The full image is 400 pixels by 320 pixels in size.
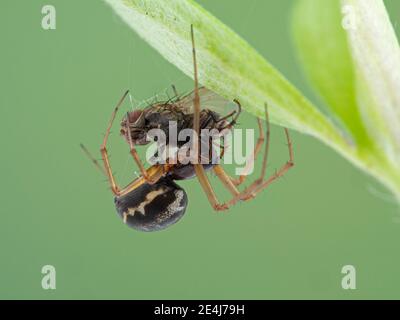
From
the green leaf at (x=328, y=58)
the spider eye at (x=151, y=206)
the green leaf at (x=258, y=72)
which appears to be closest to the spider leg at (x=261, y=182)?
the spider eye at (x=151, y=206)

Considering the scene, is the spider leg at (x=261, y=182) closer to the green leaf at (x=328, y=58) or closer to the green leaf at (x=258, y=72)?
the green leaf at (x=258, y=72)

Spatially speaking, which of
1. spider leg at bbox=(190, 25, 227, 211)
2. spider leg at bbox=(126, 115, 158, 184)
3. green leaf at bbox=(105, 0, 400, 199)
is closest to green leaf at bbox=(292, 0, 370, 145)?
green leaf at bbox=(105, 0, 400, 199)

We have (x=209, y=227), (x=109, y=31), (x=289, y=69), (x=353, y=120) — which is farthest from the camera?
(x=209, y=227)

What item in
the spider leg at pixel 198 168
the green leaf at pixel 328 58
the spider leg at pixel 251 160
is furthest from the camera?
Answer: the spider leg at pixel 251 160

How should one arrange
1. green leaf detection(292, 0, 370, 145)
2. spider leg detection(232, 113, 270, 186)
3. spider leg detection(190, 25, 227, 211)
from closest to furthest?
green leaf detection(292, 0, 370, 145) < spider leg detection(190, 25, 227, 211) < spider leg detection(232, 113, 270, 186)

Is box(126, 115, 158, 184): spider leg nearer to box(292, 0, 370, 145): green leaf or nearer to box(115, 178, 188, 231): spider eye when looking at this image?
box(115, 178, 188, 231): spider eye

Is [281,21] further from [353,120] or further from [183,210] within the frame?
[353,120]

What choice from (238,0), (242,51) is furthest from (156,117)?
(238,0)

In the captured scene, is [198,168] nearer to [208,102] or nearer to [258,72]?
[208,102]
